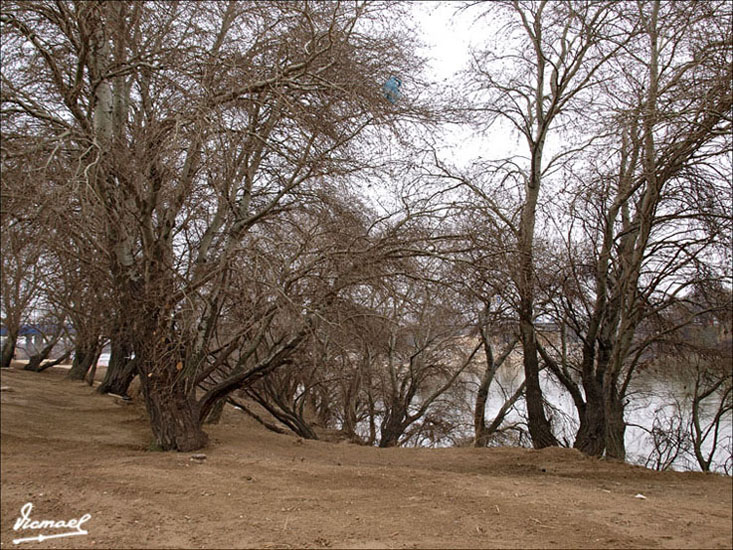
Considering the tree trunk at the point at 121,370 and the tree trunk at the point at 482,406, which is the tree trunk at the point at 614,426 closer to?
the tree trunk at the point at 482,406

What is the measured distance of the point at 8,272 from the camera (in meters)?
2.29

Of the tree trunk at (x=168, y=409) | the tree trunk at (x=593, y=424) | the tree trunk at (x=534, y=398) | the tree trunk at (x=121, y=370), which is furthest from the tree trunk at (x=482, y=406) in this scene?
the tree trunk at (x=168, y=409)

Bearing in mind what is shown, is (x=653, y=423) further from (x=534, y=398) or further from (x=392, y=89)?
(x=392, y=89)

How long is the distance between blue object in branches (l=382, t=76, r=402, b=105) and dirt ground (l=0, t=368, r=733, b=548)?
86.2 inches

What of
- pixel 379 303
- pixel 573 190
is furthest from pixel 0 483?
pixel 573 190

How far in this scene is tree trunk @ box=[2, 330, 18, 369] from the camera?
2047mm

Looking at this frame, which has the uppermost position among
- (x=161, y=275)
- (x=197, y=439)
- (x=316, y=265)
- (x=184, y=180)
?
(x=184, y=180)

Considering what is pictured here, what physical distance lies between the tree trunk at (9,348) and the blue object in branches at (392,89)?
91.8 inches

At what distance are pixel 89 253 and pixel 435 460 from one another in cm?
297

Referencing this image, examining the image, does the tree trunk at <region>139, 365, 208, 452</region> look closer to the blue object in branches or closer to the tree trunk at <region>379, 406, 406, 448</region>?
the blue object in branches

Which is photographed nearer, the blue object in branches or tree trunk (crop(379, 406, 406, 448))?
the blue object in branches

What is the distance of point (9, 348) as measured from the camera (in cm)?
224

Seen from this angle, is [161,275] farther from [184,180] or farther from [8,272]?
[8,272]

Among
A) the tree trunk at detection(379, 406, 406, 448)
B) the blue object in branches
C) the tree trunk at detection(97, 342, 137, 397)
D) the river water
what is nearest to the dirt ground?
the blue object in branches
